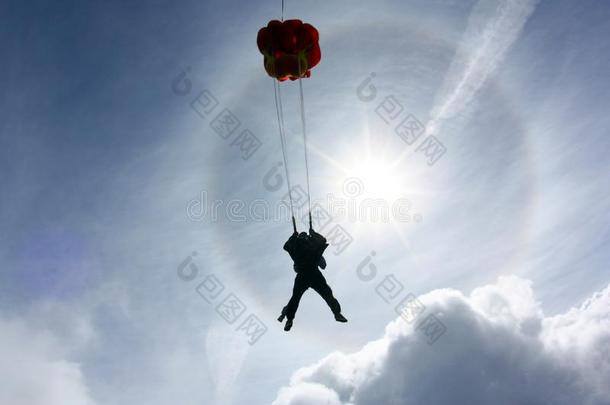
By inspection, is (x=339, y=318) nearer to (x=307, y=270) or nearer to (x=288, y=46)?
(x=307, y=270)

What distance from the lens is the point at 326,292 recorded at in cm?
1386

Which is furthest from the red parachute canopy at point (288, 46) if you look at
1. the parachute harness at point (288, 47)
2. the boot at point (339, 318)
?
the boot at point (339, 318)

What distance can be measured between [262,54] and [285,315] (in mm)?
9235

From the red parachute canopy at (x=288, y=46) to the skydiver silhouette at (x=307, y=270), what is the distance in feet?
18.7

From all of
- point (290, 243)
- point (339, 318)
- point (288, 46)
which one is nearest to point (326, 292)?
point (339, 318)

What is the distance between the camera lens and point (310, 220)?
515 inches

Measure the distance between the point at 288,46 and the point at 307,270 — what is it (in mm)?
7688

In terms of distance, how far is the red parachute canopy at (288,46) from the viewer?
1351 cm

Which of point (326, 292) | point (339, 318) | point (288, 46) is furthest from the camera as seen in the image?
point (326, 292)

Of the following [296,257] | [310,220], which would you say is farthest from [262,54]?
[296,257]

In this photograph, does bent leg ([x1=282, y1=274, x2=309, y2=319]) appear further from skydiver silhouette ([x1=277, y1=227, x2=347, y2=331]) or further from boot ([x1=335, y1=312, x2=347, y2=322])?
boot ([x1=335, y1=312, x2=347, y2=322])

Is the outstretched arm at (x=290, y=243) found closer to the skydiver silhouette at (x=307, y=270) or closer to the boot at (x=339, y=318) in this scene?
the skydiver silhouette at (x=307, y=270)

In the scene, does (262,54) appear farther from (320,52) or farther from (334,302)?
(334,302)

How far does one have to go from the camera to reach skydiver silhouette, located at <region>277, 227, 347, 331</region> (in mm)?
13492
